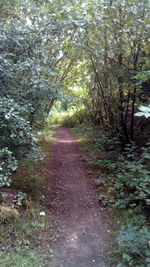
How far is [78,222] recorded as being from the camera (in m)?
3.63

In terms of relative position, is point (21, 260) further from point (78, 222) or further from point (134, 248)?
point (134, 248)

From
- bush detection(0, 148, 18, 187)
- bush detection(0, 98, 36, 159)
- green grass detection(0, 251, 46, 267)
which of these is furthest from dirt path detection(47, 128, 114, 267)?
bush detection(0, 98, 36, 159)

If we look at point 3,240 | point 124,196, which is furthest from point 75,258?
point 124,196

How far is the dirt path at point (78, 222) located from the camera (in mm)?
2809

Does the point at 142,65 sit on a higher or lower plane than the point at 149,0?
lower

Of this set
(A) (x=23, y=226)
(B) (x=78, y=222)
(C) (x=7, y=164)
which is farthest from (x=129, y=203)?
(C) (x=7, y=164)

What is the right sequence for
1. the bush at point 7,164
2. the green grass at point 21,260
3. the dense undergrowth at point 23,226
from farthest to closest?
the bush at point 7,164, the dense undergrowth at point 23,226, the green grass at point 21,260

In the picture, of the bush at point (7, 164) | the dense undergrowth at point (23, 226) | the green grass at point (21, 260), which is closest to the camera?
the green grass at point (21, 260)

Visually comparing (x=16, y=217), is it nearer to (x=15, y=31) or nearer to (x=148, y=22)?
(x=15, y=31)

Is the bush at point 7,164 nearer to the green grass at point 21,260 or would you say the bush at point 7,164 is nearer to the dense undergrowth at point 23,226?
the dense undergrowth at point 23,226

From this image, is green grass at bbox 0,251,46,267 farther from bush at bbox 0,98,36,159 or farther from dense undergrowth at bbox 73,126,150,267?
bush at bbox 0,98,36,159

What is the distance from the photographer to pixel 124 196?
4180 mm

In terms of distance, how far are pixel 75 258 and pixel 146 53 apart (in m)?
5.76

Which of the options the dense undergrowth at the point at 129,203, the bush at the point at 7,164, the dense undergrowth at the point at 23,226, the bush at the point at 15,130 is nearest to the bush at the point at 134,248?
the dense undergrowth at the point at 129,203
